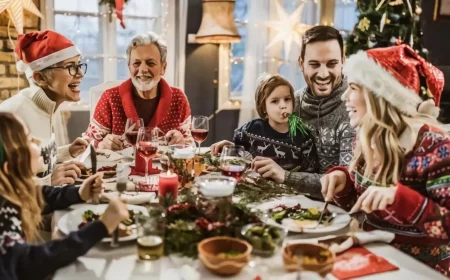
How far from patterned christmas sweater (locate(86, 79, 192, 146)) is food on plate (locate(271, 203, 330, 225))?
4.64ft

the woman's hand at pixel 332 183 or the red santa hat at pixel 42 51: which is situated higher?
the red santa hat at pixel 42 51

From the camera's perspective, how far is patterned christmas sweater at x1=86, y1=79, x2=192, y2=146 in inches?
116

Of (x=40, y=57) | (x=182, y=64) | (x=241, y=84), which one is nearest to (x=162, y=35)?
(x=182, y=64)

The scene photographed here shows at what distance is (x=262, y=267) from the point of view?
1.23 meters

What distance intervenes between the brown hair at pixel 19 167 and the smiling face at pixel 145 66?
167 cm

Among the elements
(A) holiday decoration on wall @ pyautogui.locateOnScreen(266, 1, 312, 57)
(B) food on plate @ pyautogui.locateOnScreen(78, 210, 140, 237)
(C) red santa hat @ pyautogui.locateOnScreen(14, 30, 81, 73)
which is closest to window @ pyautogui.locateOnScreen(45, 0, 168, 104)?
(A) holiday decoration on wall @ pyautogui.locateOnScreen(266, 1, 312, 57)

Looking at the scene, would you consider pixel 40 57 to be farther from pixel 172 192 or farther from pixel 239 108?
pixel 239 108

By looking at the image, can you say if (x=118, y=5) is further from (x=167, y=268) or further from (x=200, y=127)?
(x=167, y=268)

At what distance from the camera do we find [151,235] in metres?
1.28

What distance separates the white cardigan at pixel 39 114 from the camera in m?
1.99

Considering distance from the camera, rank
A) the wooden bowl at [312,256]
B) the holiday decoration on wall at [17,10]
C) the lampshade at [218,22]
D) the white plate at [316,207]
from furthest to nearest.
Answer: the lampshade at [218,22] → the holiday decoration on wall at [17,10] → the white plate at [316,207] → the wooden bowl at [312,256]

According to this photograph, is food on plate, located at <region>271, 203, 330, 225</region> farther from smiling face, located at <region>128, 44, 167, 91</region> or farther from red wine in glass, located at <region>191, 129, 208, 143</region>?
smiling face, located at <region>128, 44, 167, 91</region>

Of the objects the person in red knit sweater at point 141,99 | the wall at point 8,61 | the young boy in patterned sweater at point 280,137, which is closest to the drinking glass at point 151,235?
the young boy in patterned sweater at point 280,137

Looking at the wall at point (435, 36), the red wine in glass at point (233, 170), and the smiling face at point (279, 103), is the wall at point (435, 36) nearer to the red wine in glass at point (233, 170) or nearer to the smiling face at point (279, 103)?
the smiling face at point (279, 103)
